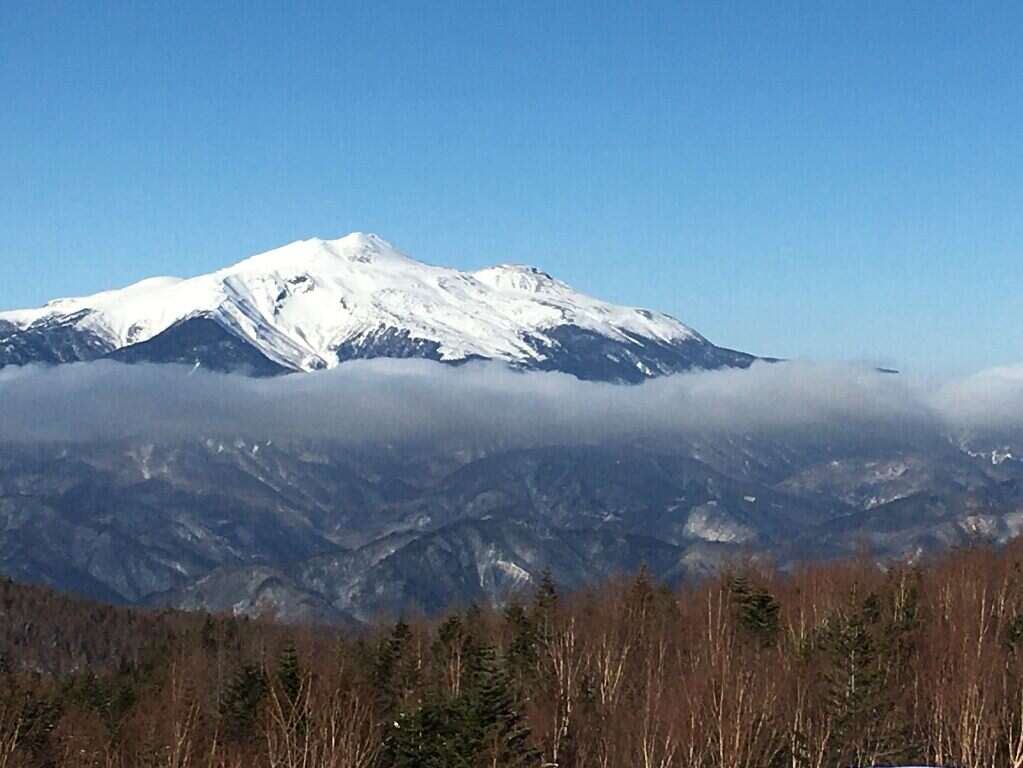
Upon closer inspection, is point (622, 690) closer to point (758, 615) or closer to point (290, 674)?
point (758, 615)

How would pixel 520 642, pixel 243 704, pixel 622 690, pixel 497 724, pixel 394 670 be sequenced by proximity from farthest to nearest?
pixel 520 642 → pixel 394 670 → pixel 622 690 → pixel 243 704 → pixel 497 724

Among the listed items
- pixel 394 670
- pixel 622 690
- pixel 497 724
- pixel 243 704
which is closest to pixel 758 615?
pixel 622 690

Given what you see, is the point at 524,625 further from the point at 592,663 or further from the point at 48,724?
the point at 48,724

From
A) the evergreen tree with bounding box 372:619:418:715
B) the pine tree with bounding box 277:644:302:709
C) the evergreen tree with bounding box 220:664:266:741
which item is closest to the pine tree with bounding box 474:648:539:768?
the pine tree with bounding box 277:644:302:709

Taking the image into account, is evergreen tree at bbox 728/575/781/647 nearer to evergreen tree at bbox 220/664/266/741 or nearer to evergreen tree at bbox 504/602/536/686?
evergreen tree at bbox 504/602/536/686

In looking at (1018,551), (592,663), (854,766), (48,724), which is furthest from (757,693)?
(1018,551)

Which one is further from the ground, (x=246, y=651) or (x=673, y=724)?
(x=673, y=724)

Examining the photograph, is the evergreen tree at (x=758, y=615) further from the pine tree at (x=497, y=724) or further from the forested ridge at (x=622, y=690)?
the pine tree at (x=497, y=724)

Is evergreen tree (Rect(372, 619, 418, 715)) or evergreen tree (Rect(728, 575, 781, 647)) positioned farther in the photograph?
A: evergreen tree (Rect(728, 575, 781, 647))

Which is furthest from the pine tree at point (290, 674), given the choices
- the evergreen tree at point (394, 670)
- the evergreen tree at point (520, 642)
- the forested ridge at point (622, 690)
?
the evergreen tree at point (520, 642)
